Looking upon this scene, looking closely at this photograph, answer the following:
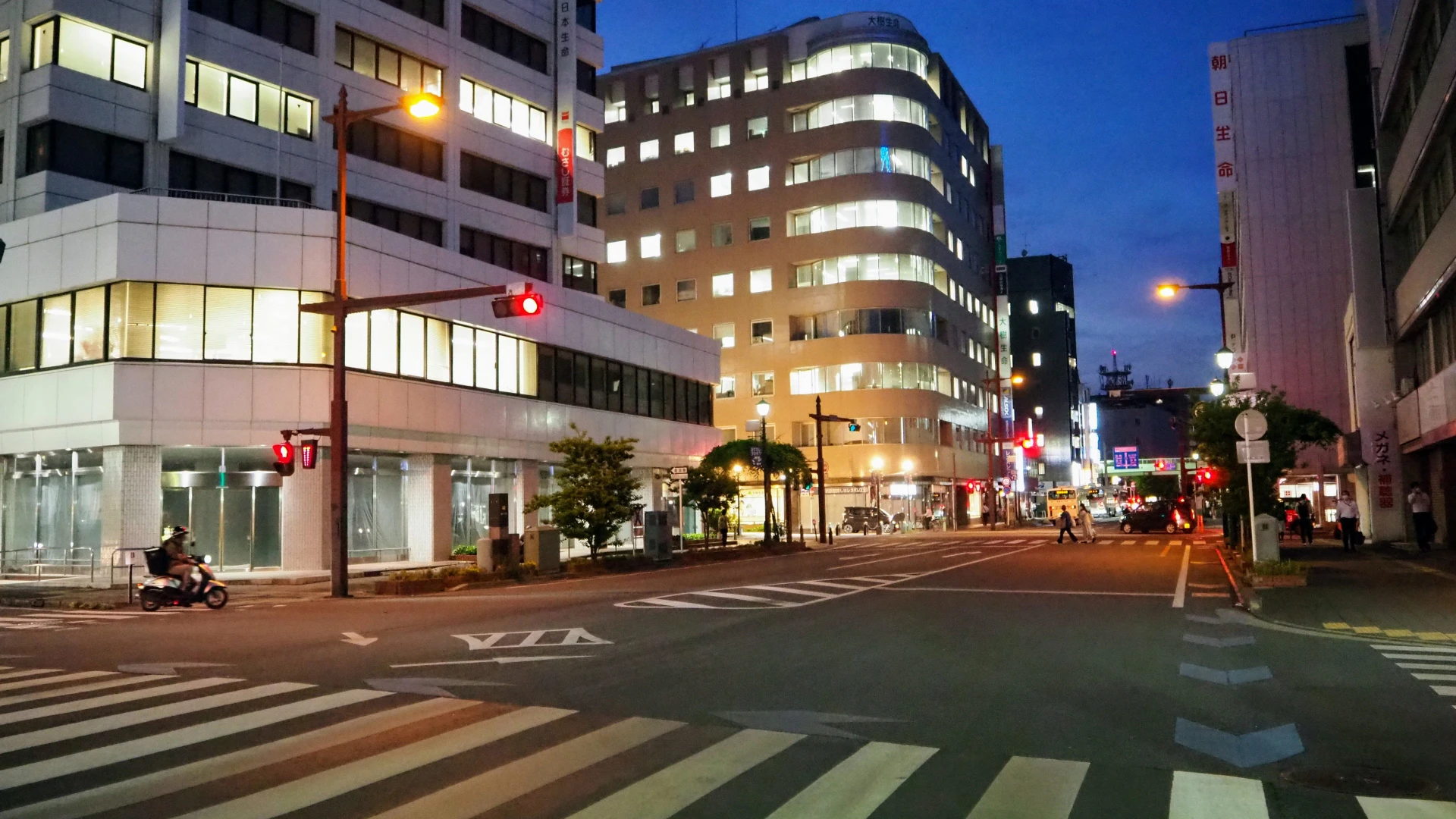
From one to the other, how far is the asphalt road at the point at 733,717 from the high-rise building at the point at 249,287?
13.0 metres

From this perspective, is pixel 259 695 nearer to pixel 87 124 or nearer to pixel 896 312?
pixel 87 124

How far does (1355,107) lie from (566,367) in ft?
126

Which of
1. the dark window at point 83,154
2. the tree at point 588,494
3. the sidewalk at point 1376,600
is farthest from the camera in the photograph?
the tree at point 588,494

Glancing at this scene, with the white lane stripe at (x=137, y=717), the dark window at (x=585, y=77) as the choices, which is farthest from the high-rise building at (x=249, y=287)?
the white lane stripe at (x=137, y=717)

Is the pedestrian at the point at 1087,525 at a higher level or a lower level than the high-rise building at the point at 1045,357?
lower

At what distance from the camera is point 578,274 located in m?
49.6

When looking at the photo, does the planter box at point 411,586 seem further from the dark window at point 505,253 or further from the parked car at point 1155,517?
the parked car at point 1155,517

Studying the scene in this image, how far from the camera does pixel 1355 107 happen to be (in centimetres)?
5088

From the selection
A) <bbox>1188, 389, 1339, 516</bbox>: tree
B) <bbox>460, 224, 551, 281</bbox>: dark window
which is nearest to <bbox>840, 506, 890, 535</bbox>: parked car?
<bbox>460, 224, 551, 281</bbox>: dark window

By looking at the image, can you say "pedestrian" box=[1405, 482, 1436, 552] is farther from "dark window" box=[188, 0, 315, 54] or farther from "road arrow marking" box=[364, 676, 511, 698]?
"dark window" box=[188, 0, 315, 54]

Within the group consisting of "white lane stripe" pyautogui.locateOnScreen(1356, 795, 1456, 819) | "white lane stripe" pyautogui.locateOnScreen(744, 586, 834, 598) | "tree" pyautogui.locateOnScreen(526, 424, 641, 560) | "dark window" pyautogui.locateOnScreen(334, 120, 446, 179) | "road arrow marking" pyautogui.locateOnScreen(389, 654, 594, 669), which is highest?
"dark window" pyautogui.locateOnScreen(334, 120, 446, 179)

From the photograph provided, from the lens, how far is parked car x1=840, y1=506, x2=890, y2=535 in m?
66.1

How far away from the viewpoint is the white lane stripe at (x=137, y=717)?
8.41 meters

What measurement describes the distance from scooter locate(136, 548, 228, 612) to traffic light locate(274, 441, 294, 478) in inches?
123
